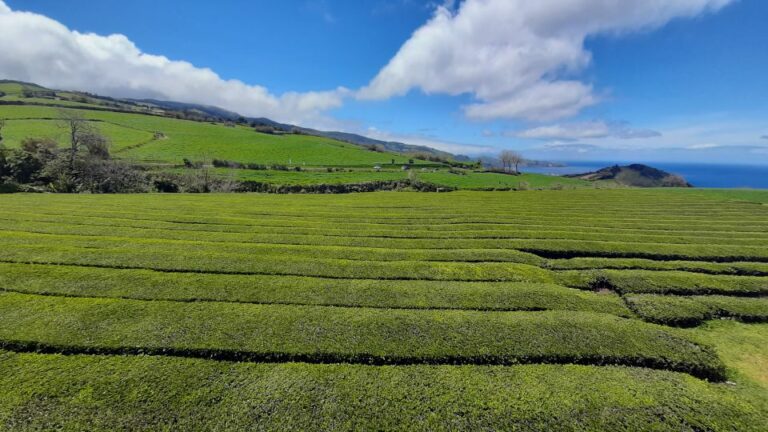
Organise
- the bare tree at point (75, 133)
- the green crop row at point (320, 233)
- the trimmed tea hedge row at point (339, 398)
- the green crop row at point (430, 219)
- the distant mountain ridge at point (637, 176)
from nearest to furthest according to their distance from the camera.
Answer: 1. the trimmed tea hedge row at point (339, 398)
2. the green crop row at point (320, 233)
3. the green crop row at point (430, 219)
4. the bare tree at point (75, 133)
5. the distant mountain ridge at point (637, 176)

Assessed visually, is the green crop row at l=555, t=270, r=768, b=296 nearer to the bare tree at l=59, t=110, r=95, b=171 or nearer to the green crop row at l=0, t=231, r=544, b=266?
the green crop row at l=0, t=231, r=544, b=266

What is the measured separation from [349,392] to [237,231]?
16.9m

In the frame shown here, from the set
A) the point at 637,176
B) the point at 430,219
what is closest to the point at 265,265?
the point at 430,219

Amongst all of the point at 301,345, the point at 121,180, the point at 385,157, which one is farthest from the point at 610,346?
the point at 385,157

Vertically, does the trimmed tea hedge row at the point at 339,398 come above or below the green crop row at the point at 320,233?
below

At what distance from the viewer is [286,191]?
53656 millimetres

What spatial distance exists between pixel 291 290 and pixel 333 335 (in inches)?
140

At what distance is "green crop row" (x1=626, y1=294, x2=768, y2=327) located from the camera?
39.0 ft

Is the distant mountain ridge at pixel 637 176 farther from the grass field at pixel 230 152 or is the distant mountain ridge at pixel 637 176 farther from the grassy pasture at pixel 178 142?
the grassy pasture at pixel 178 142

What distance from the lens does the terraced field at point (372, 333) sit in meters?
6.92

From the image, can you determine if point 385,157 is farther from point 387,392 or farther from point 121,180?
point 387,392

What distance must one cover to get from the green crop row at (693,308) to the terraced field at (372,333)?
0.25ft

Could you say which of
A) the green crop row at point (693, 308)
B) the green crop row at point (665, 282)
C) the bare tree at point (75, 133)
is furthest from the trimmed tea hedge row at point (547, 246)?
the bare tree at point (75, 133)

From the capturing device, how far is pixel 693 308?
12.4 m
